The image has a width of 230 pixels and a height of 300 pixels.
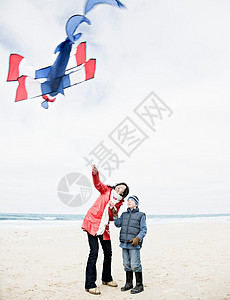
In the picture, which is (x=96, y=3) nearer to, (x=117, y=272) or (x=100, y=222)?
(x=100, y=222)

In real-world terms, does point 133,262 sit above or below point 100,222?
below

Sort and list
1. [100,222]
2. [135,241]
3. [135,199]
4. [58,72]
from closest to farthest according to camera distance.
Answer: [58,72], [135,241], [100,222], [135,199]

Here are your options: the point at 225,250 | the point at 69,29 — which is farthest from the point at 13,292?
the point at 225,250

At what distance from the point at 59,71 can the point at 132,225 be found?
2056mm

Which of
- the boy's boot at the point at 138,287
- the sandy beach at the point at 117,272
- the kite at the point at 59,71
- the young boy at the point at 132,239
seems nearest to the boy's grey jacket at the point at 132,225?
the young boy at the point at 132,239

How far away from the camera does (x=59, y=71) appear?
3.12 meters

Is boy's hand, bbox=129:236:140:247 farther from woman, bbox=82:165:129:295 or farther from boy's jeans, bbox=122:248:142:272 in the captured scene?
woman, bbox=82:165:129:295

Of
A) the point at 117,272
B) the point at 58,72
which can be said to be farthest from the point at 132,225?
the point at 58,72

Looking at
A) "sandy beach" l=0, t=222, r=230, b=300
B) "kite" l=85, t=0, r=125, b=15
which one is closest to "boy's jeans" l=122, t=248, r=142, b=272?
"sandy beach" l=0, t=222, r=230, b=300

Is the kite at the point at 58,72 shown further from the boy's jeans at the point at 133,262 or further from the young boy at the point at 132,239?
the boy's jeans at the point at 133,262

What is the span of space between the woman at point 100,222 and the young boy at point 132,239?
0.40 ft

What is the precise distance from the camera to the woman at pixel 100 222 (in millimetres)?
3699

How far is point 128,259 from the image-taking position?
377cm

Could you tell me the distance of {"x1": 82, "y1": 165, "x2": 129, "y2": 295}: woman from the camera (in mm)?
3699
